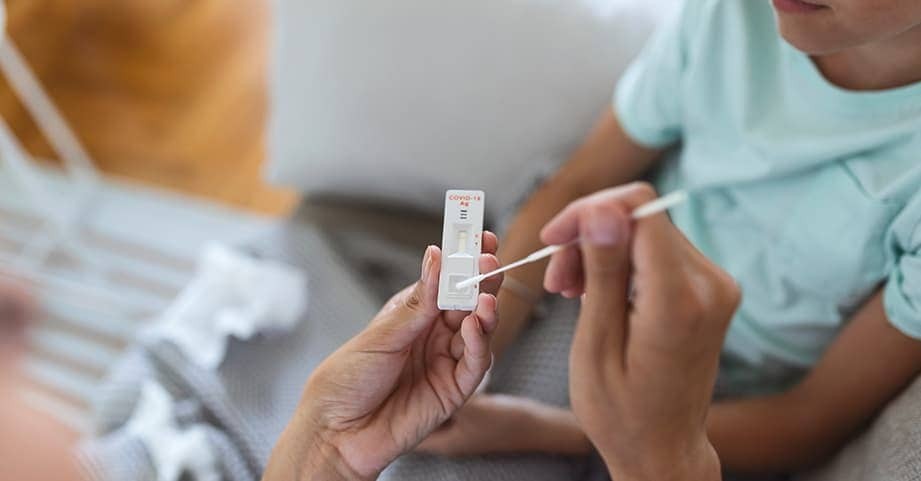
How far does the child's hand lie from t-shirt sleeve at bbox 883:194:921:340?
316mm

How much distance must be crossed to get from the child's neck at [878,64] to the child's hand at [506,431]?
1.38ft

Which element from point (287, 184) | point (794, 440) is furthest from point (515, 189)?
point (794, 440)

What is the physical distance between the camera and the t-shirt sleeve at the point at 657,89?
860 millimetres

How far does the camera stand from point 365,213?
115 centimetres

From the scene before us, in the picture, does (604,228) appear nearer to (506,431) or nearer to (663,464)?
(663,464)

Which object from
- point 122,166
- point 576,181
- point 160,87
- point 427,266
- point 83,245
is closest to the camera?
point 427,266

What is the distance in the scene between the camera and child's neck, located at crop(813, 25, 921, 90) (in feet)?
2.30

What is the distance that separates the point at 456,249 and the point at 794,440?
455 millimetres

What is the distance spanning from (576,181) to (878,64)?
33 cm

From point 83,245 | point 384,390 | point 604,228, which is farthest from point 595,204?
point 83,245

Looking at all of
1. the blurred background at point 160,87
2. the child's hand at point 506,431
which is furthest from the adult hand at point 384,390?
the blurred background at point 160,87

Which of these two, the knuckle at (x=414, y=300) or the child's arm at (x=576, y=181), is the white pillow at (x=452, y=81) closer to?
the child's arm at (x=576, y=181)

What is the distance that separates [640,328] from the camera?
0.48m

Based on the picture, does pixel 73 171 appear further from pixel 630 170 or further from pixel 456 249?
pixel 456 249
